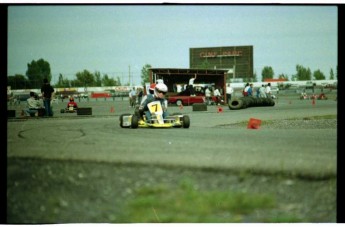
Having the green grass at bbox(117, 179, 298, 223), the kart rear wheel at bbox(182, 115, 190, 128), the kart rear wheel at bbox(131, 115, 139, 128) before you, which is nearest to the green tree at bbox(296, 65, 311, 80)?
the kart rear wheel at bbox(182, 115, 190, 128)

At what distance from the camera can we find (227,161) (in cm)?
588

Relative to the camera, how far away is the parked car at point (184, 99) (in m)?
27.2

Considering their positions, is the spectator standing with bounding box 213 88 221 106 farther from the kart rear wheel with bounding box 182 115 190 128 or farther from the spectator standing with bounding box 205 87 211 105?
the kart rear wheel with bounding box 182 115 190 128

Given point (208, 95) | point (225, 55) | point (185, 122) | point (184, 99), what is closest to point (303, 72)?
point (185, 122)

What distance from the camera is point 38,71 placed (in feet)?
23.0

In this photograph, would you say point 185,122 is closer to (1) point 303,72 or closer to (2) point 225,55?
(1) point 303,72

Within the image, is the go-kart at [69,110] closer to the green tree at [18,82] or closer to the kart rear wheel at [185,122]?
the kart rear wheel at [185,122]

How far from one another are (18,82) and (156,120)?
4.47 metres

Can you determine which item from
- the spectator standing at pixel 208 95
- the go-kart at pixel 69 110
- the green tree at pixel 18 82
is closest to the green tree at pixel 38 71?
the green tree at pixel 18 82

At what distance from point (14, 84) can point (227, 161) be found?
3565 mm

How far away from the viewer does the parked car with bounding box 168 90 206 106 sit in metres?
27.2

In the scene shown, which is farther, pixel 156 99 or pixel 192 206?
pixel 156 99

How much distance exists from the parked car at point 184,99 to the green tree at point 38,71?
19.9 m
